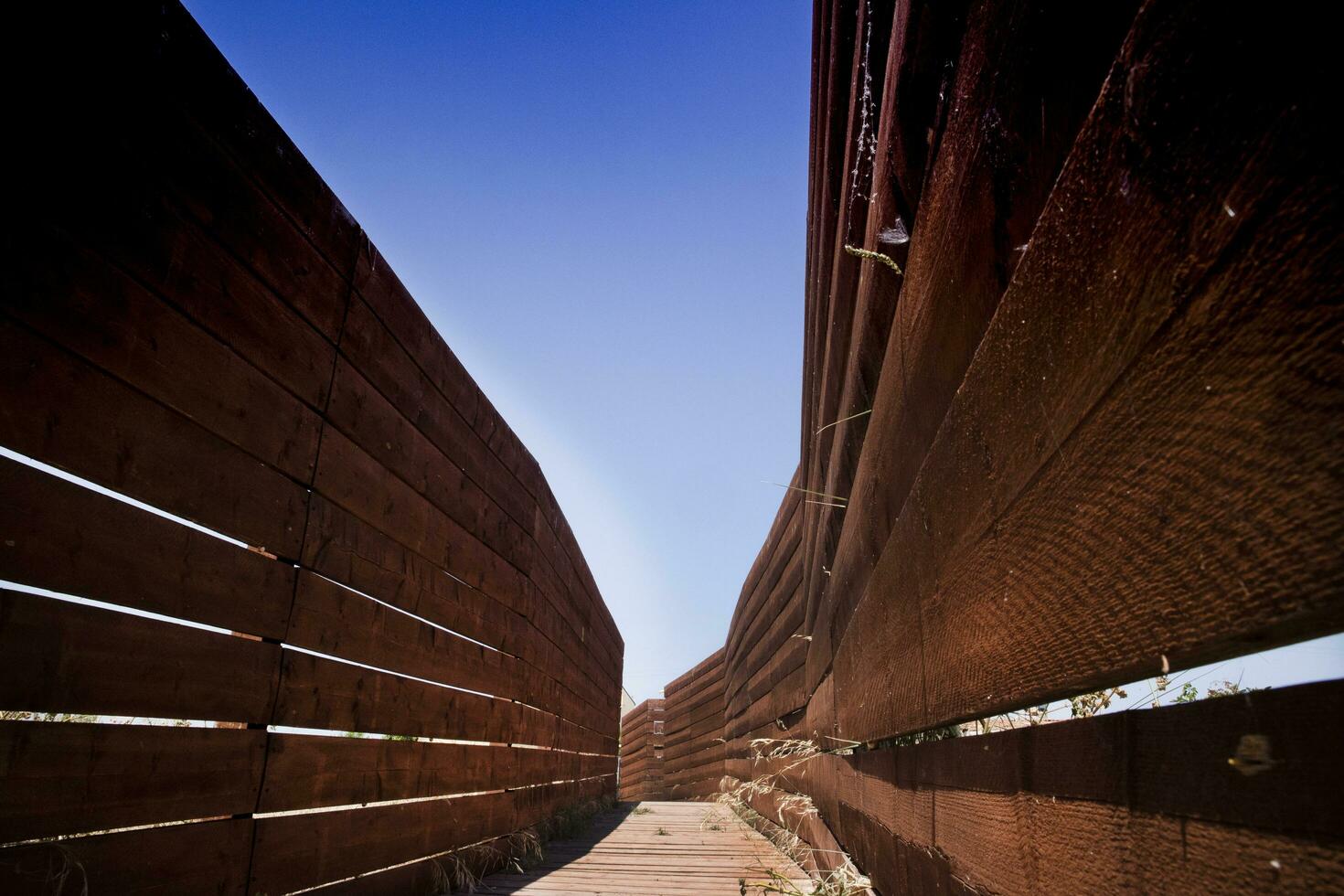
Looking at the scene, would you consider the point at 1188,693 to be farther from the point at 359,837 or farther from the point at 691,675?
the point at 691,675

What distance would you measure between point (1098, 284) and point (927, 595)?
2.84 ft

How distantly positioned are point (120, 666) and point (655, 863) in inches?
137

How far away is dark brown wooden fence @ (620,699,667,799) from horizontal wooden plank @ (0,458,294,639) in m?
14.8

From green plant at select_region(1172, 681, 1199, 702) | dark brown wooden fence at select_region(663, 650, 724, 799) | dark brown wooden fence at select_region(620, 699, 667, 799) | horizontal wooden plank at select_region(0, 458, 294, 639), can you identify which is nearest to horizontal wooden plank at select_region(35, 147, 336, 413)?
horizontal wooden plank at select_region(0, 458, 294, 639)

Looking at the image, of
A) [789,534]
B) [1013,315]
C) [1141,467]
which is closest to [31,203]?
[1013,315]

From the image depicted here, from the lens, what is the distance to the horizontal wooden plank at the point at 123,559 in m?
1.32

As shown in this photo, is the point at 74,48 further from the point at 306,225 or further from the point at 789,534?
the point at 789,534

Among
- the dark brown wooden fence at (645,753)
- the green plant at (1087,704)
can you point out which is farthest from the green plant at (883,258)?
the dark brown wooden fence at (645,753)

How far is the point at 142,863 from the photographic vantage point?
5.01ft

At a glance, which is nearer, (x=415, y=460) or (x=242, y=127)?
(x=242, y=127)

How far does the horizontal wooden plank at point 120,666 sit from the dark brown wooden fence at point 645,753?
14.8 meters

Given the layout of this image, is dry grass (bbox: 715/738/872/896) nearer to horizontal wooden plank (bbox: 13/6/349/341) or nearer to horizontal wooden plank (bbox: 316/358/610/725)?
horizontal wooden plank (bbox: 316/358/610/725)

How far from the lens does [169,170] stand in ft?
5.49

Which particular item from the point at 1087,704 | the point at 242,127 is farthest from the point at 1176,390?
the point at 242,127
